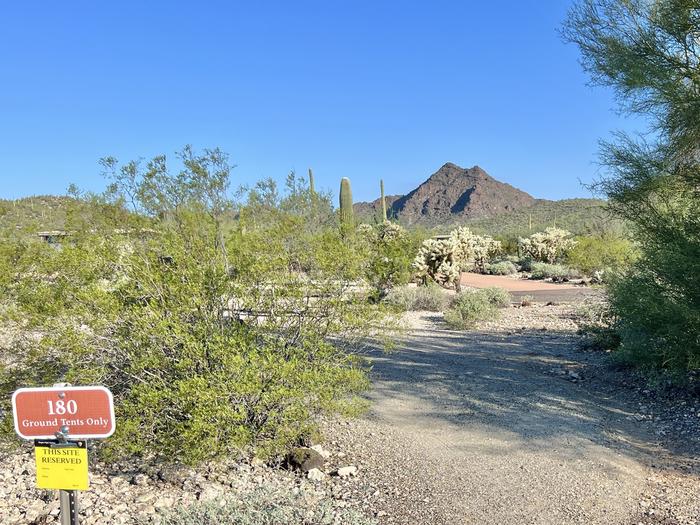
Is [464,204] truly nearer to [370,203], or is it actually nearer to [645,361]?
[370,203]

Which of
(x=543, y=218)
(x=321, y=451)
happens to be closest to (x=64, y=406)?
(x=321, y=451)

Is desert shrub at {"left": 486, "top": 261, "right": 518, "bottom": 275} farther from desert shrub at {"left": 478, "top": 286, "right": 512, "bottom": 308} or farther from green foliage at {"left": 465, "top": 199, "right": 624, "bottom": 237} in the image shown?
green foliage at {"left": 465, "top": 199, "right": 624, "bottom": 237}

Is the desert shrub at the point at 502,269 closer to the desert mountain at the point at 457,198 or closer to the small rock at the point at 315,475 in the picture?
the small rock at the point at 315,475

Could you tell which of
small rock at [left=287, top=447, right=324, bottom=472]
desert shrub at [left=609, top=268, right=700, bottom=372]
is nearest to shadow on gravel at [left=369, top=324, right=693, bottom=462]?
desert shrub at [left=609, top=268, right=700, bottom=372]

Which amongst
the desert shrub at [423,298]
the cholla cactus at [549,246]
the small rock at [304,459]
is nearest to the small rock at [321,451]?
the small rock at [304,459]

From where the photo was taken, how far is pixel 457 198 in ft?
339

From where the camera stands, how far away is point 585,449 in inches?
228

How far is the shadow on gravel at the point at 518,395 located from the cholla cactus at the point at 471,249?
466 inches

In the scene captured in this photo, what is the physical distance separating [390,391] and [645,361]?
11.0 feet

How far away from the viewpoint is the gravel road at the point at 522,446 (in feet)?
15.4

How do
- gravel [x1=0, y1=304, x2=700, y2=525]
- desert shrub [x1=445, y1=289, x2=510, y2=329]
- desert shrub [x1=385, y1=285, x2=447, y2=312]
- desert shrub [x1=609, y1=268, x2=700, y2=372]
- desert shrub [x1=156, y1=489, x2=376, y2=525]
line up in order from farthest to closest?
desert shrub [x1=385, y1=285, x2=447, y2=312] < desert shrub [x1=445, y1=289, x2=510, y2=329] < desert shrub [x1=609, y1=268, x2=700, y2=372] < gravel [x1=0, y1=304, x2=700, y2=525] < desert shrub [x1=156, y1=489, x2=376, y2=525]

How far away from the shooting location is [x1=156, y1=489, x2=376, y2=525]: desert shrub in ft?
13.6

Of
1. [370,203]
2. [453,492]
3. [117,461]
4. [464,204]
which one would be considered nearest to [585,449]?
[453,492]

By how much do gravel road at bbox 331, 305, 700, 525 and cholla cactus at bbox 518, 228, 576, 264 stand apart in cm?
2393
